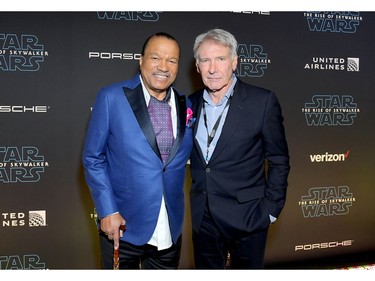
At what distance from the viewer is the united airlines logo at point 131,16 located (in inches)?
102

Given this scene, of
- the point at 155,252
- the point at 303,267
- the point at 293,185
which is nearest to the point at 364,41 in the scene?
the point at 293,185

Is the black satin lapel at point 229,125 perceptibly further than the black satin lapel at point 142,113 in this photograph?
Yes

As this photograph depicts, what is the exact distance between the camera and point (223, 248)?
6.16ft

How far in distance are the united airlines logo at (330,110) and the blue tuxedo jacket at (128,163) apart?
1.80 m

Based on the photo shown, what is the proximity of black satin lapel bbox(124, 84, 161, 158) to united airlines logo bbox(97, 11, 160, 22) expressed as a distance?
3.96 ft

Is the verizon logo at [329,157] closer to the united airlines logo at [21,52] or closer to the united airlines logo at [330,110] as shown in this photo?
the united airlines logo at [330,110]

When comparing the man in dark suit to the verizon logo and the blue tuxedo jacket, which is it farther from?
the verizon logo

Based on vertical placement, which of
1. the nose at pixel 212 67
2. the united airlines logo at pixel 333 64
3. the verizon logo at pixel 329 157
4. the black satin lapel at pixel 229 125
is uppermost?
the united airlines logo at pixel 333 64

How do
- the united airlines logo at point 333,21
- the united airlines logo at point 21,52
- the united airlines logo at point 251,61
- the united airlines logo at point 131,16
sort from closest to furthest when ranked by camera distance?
the united airlines logo at point 21,52 → the united airlines logo at point 131,16 → the united airlines logo at point 251,61 → the united airlines logo at point 333,21

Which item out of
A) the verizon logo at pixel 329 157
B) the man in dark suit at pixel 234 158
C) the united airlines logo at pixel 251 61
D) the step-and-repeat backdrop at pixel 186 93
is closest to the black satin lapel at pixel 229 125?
the man in dark suit at pixel 234 158

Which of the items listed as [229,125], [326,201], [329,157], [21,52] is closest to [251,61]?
[329,157]

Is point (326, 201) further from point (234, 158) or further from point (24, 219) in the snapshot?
point (24, 219)

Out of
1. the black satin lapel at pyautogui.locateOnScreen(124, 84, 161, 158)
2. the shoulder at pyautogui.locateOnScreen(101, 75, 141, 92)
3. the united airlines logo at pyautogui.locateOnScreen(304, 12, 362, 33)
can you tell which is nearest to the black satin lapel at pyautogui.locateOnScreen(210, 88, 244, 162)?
the black satin lapel at pyautogui.locateOnScreen(124, 84, 161, 158)

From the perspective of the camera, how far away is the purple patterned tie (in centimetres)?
166
